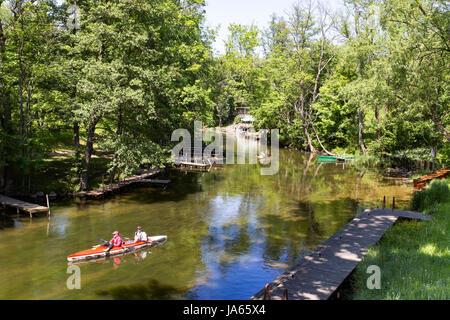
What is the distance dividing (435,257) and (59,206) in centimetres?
2459

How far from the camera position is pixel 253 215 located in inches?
1040

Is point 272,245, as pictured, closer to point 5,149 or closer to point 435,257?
point 435,257

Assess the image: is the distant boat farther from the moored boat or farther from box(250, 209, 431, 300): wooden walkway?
the moored boat

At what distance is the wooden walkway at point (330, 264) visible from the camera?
1291 cm

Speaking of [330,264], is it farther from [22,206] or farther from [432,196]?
[22,206]

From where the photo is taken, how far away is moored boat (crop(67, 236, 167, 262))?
17448 mm

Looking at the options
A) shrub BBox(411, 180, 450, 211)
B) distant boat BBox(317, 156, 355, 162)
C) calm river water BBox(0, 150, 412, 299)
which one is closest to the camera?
calm river water BBox(0, 150, 412, 299)

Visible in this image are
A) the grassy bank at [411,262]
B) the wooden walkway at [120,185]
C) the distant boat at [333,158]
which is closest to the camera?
the grassy bank at [411,262]

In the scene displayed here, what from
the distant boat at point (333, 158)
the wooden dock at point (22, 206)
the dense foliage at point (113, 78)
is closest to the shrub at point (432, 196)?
the dense foliage at point (113, 78)

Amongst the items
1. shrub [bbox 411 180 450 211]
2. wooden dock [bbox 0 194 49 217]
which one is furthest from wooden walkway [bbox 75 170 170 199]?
shrub [bbox 411 180 450 211]

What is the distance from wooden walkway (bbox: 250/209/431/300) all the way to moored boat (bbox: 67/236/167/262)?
326 inches

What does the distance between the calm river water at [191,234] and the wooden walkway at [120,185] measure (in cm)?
101

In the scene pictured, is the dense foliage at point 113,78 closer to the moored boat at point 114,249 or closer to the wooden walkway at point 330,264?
the moored boat at point 114,249
